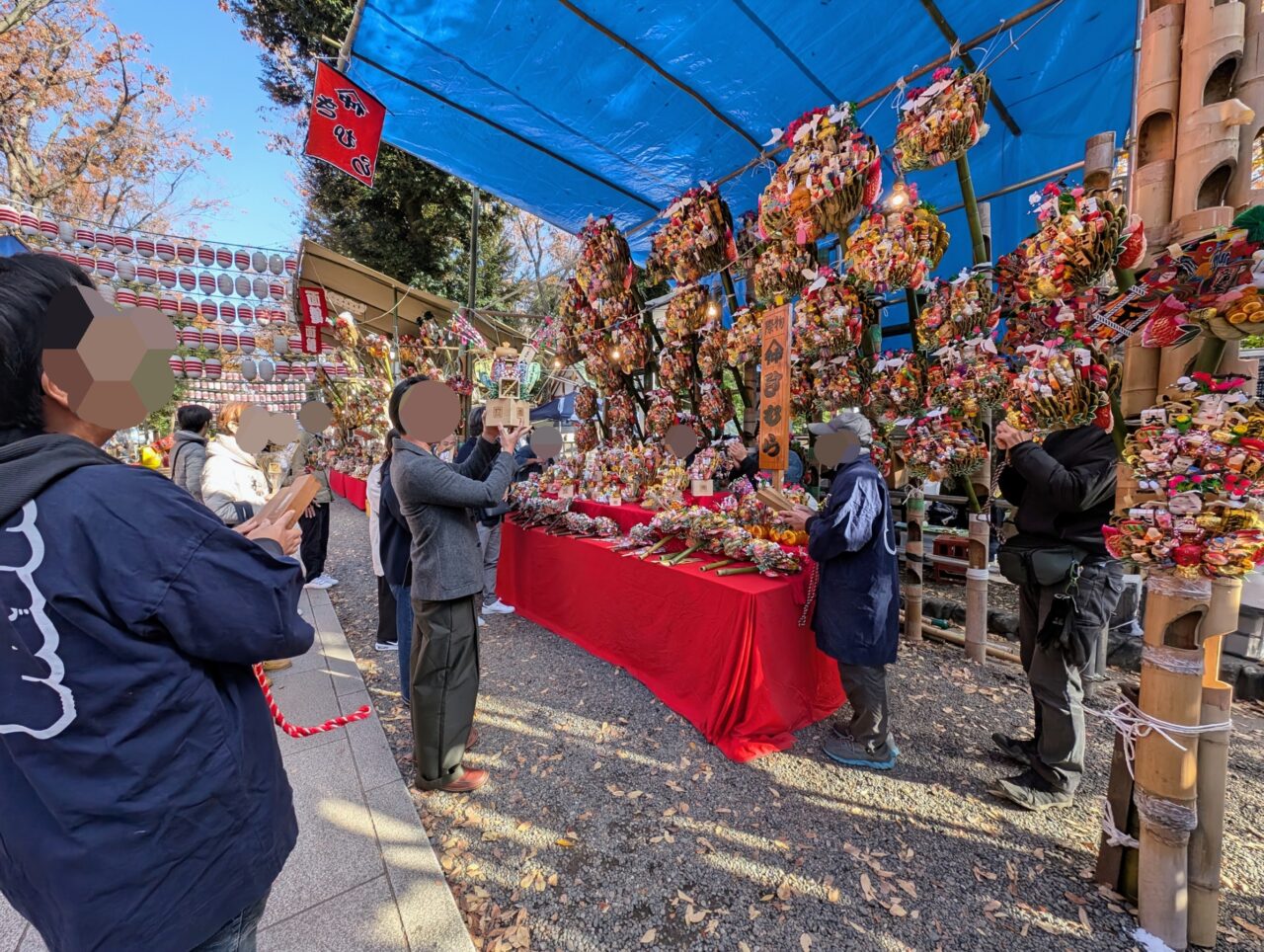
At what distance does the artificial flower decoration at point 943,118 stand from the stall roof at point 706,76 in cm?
50

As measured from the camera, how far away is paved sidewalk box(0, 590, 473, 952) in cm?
203

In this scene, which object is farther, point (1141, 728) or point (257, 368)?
point (257, 368)

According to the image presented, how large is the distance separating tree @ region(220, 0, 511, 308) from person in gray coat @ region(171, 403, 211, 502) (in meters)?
11.3

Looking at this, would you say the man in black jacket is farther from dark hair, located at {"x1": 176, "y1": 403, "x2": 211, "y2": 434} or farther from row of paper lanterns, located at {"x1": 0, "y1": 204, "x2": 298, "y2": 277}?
row of paper lanterns, located at {"x1": 0, "y1": 204, "x2": 298, "y2": 277}

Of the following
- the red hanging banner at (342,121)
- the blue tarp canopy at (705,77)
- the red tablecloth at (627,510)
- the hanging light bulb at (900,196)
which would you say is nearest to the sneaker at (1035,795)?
the red tablecloth at (627,510)

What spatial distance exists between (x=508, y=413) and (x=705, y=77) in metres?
3.43

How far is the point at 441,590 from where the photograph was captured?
272 cm

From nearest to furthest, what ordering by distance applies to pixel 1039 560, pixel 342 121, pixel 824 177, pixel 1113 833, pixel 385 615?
pixel 1113 833
pixel 1039 560
pixel 824 177
pixel 385 615
pixel 342 121

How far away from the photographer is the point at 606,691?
399 cm

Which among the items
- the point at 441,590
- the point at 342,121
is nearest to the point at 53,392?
the point at 441,590

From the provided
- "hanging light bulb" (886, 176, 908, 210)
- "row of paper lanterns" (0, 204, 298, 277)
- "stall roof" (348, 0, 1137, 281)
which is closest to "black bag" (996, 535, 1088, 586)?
"hanging light bulb" (886, 176, 908, 210)

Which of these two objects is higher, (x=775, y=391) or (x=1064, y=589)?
(x=775, y=391)

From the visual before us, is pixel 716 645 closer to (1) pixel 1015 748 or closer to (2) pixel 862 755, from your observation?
(2) pixel 862 755

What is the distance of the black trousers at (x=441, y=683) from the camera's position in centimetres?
281
